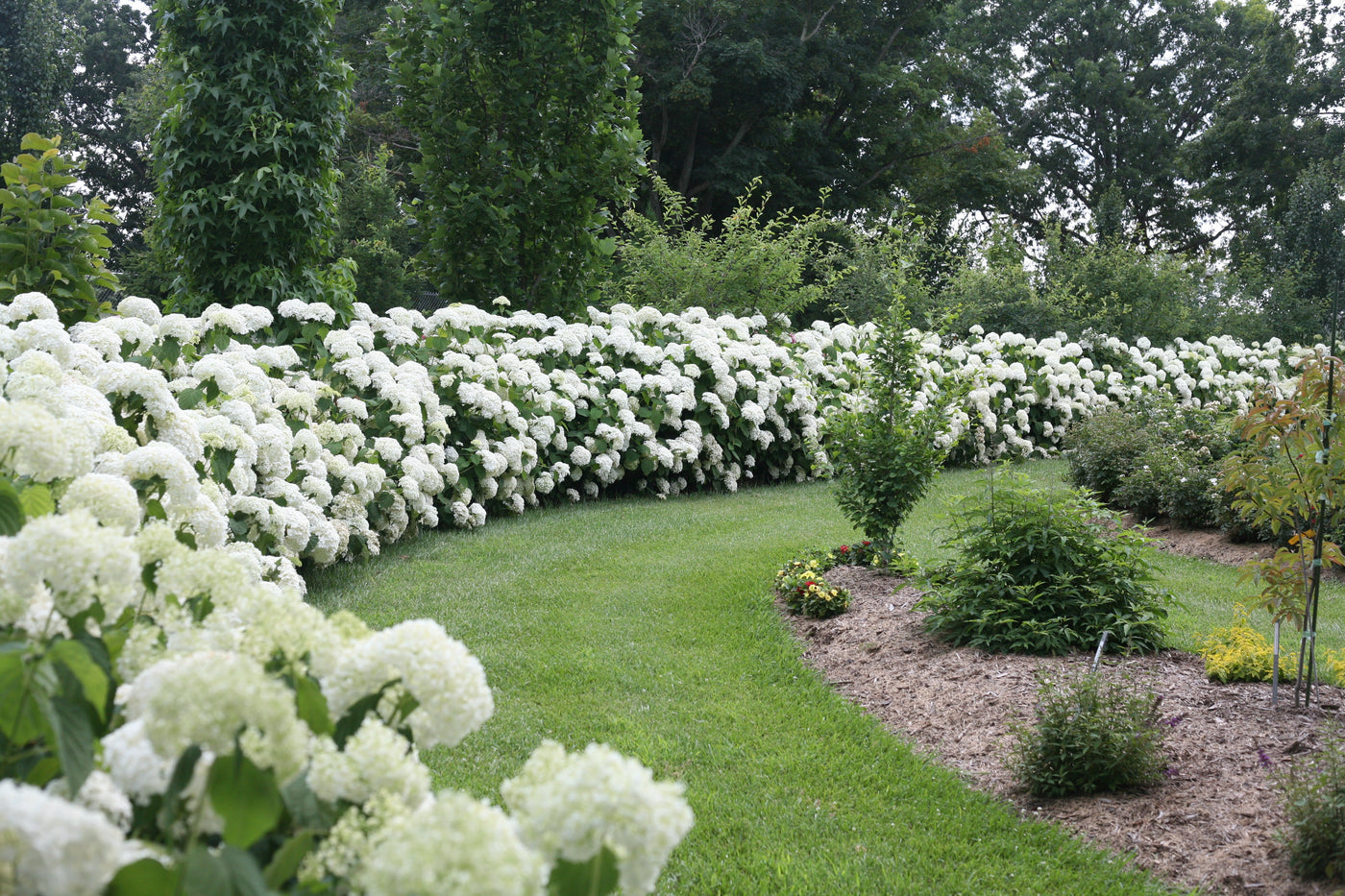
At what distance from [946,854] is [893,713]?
3.64ft

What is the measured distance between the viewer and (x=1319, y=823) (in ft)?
8.48

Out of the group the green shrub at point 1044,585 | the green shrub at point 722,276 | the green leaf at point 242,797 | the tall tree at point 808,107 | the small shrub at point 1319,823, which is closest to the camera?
the green leaf at point 242,797

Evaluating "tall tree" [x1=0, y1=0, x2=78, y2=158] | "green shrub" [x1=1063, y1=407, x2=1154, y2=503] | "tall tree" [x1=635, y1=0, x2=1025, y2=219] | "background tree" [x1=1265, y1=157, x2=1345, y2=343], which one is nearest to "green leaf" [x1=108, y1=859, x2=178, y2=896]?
"green shrub" [x1=1063, y1=407, x2=1154, y2=503]

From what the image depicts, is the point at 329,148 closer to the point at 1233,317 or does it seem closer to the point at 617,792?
the point at 617,792

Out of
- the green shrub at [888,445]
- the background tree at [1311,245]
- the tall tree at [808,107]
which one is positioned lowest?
the green shrub at [888,445]

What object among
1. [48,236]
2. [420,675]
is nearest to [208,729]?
[420,675]

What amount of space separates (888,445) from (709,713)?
248 cm

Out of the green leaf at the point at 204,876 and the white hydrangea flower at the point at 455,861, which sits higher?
the white hydrangea flower at the point at 455,861

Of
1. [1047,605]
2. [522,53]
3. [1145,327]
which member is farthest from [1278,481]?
[1145,327]

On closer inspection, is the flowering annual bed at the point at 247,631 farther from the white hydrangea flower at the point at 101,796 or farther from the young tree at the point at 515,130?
the young tree at the point at 515,130

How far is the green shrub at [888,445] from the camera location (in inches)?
231

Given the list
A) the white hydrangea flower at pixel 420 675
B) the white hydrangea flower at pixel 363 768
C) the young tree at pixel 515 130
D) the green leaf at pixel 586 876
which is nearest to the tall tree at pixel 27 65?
the young tree at pixel 515 130

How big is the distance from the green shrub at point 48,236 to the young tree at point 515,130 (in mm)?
3664

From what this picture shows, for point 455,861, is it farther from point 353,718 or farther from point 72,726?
point 72,726
